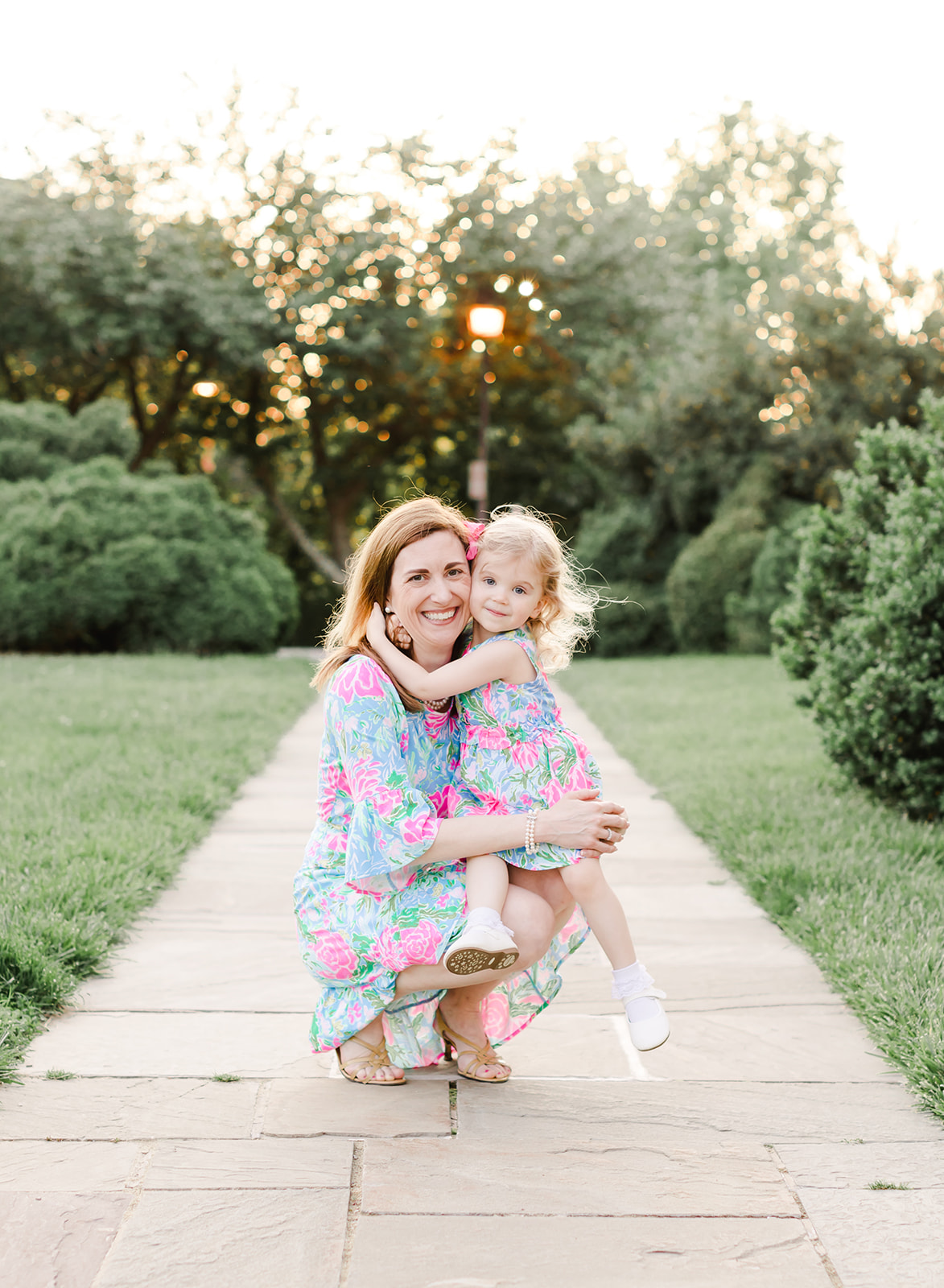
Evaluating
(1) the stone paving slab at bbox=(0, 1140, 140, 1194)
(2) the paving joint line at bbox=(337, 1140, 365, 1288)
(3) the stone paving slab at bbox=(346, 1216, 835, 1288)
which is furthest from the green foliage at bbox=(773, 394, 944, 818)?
(1) the stone paving slab at bbox=(0, 1140, 140, 1194)

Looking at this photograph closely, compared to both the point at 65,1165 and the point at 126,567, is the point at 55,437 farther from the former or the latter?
the point at 65,1165

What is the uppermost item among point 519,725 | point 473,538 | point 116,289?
point 116,289

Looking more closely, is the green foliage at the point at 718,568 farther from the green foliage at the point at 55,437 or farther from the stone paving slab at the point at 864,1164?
the stone paving slab at the point at 864,1164

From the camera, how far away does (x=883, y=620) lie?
216 inches

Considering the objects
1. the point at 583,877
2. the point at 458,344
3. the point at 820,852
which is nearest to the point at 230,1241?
the point at 583,877

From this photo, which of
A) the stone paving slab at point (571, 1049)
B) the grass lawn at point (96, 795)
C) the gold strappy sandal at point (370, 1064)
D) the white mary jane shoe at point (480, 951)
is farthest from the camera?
the grass lawn at point (96, 795)

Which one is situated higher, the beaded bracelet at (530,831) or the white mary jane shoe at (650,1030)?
the beaded bracelet at (530,831)

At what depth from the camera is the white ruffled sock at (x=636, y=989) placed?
8.95 feet

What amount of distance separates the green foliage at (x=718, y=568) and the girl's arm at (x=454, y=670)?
15.8 m

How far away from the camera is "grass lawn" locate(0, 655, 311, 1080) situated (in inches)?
138

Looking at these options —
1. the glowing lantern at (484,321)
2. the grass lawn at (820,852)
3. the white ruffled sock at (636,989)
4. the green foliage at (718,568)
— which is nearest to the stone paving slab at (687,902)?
the grass lawn at (820,852)

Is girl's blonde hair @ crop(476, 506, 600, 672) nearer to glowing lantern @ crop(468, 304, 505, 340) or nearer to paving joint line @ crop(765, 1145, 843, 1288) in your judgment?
paving joint line @ crop(765, 1145, 843, 1288)

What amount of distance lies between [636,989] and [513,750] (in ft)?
2.13

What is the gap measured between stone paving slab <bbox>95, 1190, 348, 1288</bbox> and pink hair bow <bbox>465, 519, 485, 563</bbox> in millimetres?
1498
